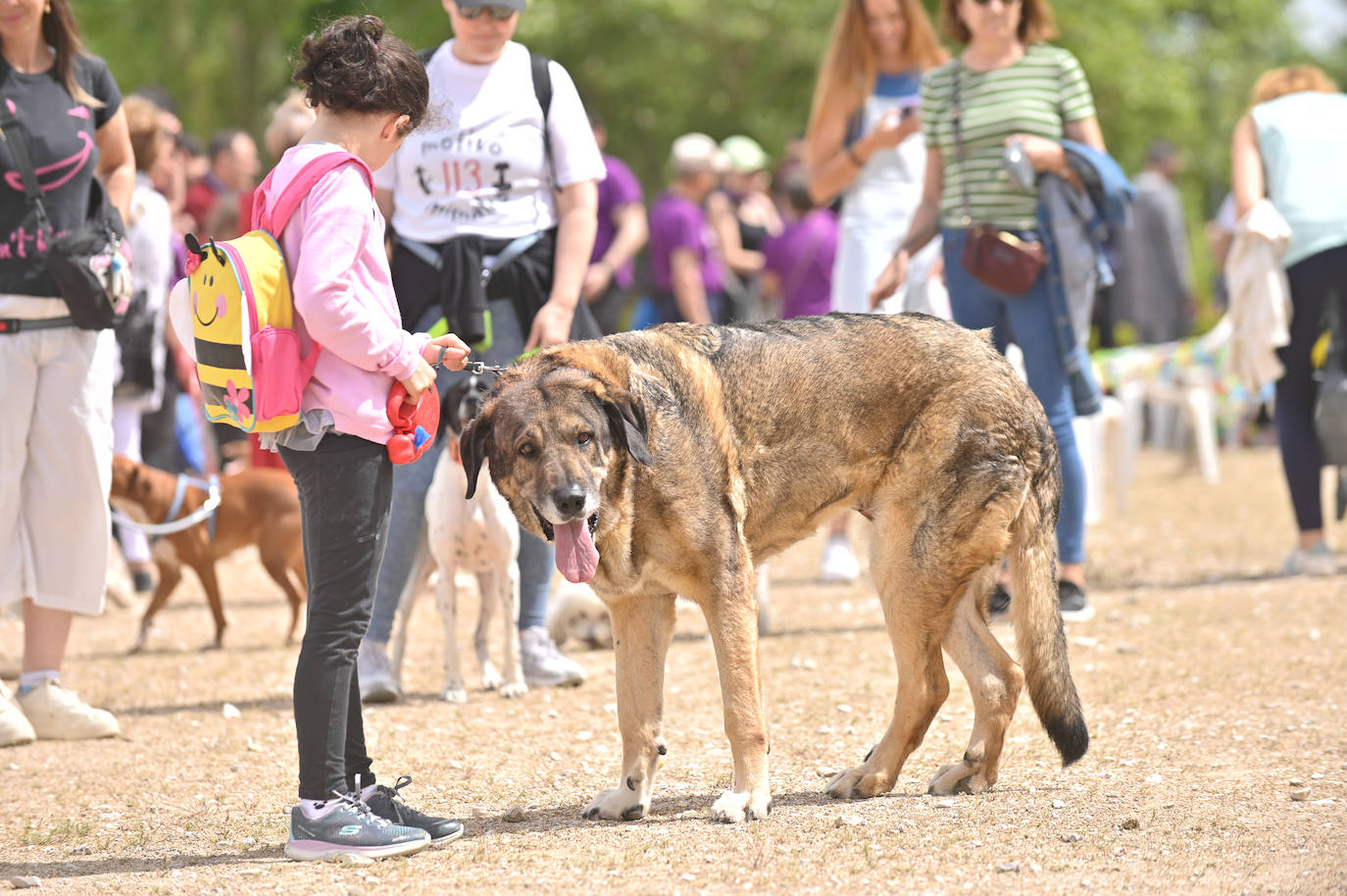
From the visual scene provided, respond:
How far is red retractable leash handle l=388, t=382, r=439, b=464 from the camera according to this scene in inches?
153

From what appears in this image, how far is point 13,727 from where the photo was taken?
219 inches

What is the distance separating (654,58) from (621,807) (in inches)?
858

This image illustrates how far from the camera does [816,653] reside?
686 centimetres

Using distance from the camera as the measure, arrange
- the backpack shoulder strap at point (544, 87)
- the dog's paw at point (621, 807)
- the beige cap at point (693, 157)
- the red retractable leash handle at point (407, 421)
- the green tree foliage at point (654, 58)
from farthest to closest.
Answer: the green tree foliage at point (654, 58), the beige cap at point (693, 157), the backpack shoulder strap at point (544, 87), the dog's paw at point (621, 807), the red retractable leash handle at point (407, 421)

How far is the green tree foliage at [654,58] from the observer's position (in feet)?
69.7

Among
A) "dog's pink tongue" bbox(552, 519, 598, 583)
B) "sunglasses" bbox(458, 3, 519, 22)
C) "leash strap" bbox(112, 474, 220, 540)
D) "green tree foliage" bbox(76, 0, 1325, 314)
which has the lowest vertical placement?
"leash strap" bbox(112, 474, 220, 540)

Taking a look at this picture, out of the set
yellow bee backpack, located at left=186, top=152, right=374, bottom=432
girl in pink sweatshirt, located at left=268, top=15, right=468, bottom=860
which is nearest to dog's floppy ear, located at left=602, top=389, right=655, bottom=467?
girl in pink sweatshirt, located at left=268, top=15, right=468, bottom=860

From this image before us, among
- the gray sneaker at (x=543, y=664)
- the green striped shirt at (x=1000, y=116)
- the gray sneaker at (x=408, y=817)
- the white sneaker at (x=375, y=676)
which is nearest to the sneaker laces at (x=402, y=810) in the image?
the gray sneaker at (x=408, y=817)

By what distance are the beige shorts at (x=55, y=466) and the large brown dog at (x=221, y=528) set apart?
80.8 inches

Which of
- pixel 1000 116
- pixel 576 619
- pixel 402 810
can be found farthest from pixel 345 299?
pixel 1000 116

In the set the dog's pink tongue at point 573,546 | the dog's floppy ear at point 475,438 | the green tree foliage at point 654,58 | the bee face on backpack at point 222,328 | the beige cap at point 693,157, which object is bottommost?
the dog's pink tongue at point 573,546

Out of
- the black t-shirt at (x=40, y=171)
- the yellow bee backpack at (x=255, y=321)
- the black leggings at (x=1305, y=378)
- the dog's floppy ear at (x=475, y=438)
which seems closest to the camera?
the yellow bee backpack at (x=255, y=321)

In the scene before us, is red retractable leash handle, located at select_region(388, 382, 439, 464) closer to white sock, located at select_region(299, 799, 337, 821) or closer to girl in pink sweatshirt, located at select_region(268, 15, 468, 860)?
girl in pink sweatshirt, located at select_region(268, 15, 468, 860)

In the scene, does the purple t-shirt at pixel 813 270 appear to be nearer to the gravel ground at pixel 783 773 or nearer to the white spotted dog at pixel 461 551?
the gravel ground at pixel 783 773
